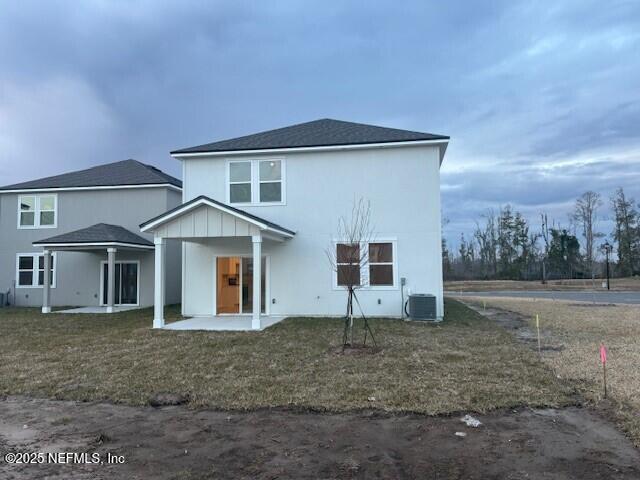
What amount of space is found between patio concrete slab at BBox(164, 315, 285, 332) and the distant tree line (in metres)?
40.8

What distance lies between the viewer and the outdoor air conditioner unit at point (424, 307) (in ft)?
42.3

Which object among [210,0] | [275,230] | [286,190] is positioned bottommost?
[275,230]

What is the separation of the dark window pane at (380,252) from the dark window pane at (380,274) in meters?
0.19

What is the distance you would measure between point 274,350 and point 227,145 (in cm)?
845

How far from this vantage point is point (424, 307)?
12.9 m

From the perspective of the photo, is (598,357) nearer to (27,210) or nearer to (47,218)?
(47,218)

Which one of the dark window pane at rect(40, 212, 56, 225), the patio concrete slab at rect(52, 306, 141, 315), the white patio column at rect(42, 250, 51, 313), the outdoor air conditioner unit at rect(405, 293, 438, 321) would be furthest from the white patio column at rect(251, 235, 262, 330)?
the dark window pane at rect(40, 212, 56, 225)

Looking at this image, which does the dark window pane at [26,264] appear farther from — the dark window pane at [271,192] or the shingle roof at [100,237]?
the dark window pane at [271,192]

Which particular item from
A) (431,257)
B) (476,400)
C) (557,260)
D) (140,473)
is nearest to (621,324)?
(431,257)

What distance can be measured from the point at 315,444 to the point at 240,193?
11.3 metres

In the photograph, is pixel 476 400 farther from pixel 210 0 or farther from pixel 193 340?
pixel 210 0

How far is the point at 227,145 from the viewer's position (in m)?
14.9

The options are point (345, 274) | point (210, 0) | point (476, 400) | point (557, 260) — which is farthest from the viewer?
point (557, 260)

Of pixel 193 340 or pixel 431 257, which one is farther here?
pixel 431 257
